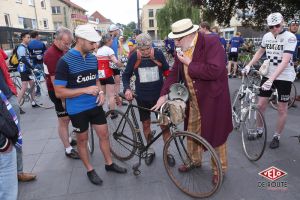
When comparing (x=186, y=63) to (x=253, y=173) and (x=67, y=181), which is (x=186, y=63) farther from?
(x=67, y=181)

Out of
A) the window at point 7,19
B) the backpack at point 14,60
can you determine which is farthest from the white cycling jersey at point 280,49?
the window at point 7,19

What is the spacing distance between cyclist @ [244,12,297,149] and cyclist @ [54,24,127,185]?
2154 mm

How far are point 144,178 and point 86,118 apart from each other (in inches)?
41.7

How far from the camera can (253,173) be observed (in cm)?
347

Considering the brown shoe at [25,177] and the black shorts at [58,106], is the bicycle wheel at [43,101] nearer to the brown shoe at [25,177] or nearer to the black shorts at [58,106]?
the black shorts at [58,106]

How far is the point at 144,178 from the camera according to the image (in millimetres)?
3529

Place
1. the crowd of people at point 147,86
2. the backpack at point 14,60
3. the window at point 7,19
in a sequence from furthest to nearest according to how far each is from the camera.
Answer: the window at point 7,19, the backpack at point 14,60, the crowd of people at point 147,86

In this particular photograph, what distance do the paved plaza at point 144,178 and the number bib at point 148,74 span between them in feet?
3.90

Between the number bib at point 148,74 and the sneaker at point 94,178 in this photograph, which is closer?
the sneaker at point 94,178

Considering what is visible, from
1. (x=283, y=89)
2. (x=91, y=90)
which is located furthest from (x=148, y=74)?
(x=283, y=89)

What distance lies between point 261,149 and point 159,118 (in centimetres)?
167

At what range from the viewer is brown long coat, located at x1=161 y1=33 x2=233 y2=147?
9.02ft

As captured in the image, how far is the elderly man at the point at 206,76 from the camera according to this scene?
2.76 m

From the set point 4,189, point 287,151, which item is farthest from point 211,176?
point 4,189
